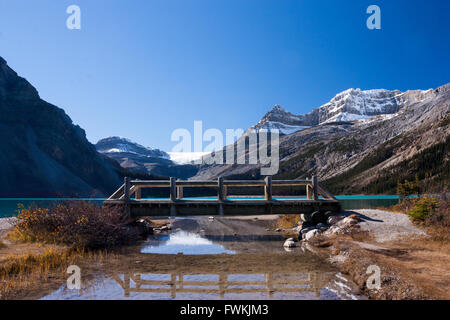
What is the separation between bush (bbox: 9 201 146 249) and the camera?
14.7m

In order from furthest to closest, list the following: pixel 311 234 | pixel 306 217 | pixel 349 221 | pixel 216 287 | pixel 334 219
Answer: pixel 306 217 → pixel 334 219 → pixel 311 234 → pixel 349 221 → pixel 216 287

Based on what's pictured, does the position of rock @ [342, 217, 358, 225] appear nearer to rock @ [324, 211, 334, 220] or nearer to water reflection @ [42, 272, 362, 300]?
rock @ [324, 211, 334, 220]

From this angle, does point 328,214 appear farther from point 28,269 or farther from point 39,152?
point 39,152

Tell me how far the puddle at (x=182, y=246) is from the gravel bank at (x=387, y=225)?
7.58 m

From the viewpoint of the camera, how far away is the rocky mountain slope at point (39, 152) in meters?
89.7

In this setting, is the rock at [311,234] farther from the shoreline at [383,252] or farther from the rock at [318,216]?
the rock at [318,216]

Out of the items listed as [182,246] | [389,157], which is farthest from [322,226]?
[389,157]

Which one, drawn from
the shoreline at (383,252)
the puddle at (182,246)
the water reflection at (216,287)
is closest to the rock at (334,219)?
the shoreline at (383,252)

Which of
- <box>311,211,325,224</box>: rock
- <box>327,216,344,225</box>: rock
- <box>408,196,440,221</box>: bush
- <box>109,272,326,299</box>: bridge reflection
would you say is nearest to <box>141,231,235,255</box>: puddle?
<box>109,272,326,299</box>: bridge reflection

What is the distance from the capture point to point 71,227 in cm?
1492

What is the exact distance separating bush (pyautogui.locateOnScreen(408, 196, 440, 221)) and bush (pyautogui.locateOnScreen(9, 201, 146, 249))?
16.1 metres

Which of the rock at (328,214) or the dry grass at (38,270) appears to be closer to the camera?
the dry grass at (38,270)

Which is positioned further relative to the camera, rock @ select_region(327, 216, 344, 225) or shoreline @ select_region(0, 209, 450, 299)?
rock @ select_region(327, 216, 344, 225)

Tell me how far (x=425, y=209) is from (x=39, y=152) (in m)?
112
